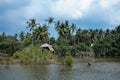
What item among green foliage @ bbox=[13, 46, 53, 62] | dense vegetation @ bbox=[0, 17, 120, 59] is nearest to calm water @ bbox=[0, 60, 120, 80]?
green foliage @ bbox=[13, 46, 53, 62]

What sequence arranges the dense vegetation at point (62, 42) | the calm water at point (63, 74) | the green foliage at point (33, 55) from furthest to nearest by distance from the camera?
the dense vegetation at point (62, 42), the green foliage at point (33, 55), the calm water at point (63, 74)

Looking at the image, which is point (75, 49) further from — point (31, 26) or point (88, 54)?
point (88, 54)

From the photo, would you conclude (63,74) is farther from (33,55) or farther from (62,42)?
(62,42)

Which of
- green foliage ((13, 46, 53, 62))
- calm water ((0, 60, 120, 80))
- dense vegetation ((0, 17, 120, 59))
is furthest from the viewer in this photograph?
dense vegetation ((0, 17, 120, 59))

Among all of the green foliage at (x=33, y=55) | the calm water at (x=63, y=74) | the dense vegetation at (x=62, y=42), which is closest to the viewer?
the calm water at (x=63, y=74)

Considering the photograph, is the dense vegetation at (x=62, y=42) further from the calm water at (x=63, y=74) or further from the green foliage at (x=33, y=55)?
the calm water at (x=63, y=74)

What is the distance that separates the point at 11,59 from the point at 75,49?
41108 millimetres

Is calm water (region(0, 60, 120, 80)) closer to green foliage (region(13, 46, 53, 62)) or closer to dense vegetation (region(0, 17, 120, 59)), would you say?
green foliage (region(13, 46, 53, 62))

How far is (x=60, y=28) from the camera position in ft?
342

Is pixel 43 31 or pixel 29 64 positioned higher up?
pixel 43 31

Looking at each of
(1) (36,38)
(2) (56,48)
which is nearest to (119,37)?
(2) (56,48)

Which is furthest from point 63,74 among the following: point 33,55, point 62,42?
point 62,42

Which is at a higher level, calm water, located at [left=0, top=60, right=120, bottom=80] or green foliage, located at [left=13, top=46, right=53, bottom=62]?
green foliage, located at [left=13, top=46, right=53, bottom=62]

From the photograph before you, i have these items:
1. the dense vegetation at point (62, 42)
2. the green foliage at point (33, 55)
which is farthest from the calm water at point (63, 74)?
the dense vegetation at point (62, 42)
